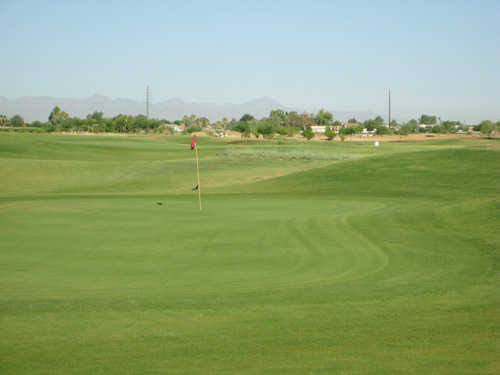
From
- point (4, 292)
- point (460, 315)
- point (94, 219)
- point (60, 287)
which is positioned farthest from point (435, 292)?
point (94, 219)

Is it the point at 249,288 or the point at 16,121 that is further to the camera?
the point at 16,121

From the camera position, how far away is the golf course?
6770 millimetres

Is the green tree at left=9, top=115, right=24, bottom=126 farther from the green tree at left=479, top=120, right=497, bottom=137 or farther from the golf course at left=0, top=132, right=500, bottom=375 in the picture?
the golf course at left=0, top=132, right=500, bottom=375

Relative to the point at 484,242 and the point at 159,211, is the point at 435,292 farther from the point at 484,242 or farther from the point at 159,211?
the point at 159,211

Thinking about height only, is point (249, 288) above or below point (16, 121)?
below

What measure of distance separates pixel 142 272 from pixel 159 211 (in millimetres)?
9500

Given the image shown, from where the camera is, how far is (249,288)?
32.4ft

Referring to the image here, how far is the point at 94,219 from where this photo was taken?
18.2 m

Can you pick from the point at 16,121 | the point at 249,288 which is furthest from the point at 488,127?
the point at 16,121

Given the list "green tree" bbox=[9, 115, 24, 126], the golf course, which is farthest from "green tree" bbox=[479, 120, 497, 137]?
"green tree" bbox=[9, 115, 24, 126]

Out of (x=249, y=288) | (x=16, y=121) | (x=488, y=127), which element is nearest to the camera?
(x=249, y=288)

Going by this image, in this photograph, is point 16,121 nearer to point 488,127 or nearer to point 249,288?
point 488,127

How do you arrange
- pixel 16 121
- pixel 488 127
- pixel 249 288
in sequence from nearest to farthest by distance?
1. pixel 249 288
2. pixel 488 127
3. pixel 16 121

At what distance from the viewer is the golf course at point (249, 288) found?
677 centimetres
